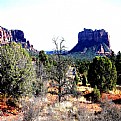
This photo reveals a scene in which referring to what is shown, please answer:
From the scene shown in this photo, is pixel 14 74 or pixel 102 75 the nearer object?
pixel 14 74

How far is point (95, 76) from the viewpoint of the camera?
62281 millimetres

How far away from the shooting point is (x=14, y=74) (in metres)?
45.5

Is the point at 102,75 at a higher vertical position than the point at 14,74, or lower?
lower

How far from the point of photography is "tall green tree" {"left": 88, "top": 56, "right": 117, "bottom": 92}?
61844mm

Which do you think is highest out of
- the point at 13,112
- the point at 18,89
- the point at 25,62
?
the point at 25,62

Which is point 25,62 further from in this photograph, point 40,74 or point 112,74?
point 112,74

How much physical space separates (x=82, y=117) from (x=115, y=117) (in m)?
3.39

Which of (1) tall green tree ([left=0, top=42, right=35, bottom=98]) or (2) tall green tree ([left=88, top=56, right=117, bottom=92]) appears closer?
(1) tall green tree ([left=0, top=42, right=35, bottom=98])

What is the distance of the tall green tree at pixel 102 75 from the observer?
61.8 metres

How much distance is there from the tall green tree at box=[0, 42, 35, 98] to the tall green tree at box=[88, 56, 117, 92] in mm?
18438

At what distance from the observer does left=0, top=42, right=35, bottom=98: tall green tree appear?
45500mm

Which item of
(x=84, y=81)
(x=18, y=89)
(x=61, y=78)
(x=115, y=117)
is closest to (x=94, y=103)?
(x=61, y=78)

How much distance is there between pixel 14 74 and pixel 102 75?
855 inches

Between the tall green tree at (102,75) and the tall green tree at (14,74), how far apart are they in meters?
18.4
